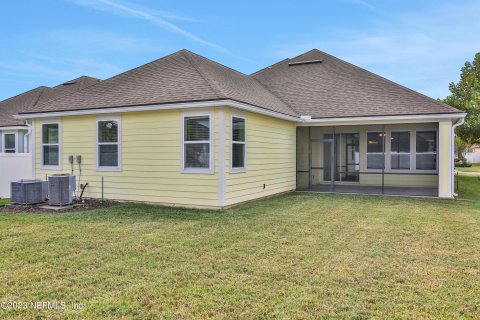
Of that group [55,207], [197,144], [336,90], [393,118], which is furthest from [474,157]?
[55,207]

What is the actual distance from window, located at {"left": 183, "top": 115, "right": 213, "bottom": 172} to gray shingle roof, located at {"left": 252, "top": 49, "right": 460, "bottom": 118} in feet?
17.3

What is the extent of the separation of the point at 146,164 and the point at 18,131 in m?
10.8

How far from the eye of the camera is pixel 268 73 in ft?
53.4

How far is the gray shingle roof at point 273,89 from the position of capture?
9.55m

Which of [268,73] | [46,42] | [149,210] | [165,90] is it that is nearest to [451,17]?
[268,73]

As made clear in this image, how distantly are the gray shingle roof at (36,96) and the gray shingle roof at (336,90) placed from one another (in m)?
9.38

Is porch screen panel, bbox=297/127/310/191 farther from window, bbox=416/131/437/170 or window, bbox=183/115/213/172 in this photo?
window, bbox=183/115/213/172

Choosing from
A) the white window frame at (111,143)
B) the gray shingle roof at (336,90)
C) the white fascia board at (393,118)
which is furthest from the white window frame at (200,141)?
the gray shingle roof at (336,90)

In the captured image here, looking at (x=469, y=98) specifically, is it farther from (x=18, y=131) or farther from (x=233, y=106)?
(x=18, y=131)

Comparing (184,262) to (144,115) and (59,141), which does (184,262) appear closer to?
(144,115)

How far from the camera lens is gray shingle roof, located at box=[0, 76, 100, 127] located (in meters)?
18.1

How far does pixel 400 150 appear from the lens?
46.2ft

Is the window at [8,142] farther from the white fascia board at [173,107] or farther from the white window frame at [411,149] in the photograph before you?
the white window frame at [411,149]

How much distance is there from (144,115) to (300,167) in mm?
6957
